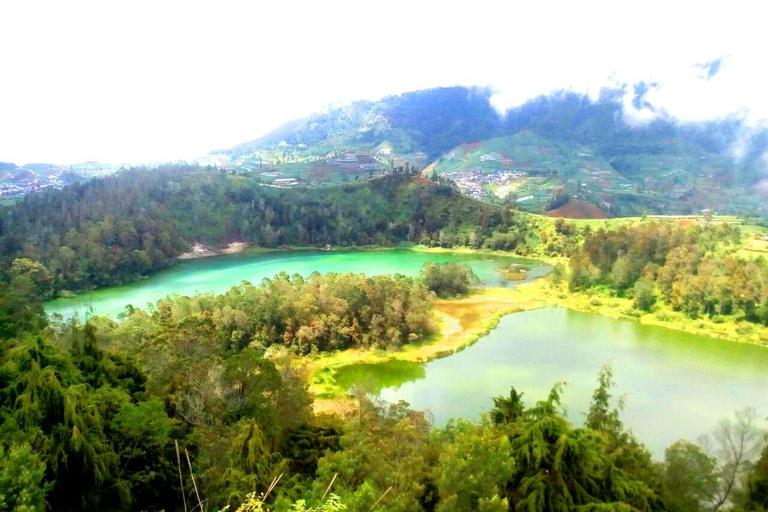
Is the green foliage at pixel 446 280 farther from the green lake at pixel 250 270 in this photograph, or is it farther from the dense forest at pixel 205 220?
the dense forest at pixel 205 220

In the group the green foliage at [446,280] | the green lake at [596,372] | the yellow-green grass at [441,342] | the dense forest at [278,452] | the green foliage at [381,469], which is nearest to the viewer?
the green foliage at [381,469]

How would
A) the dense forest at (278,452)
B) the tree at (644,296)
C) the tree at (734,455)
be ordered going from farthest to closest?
the tree at (644,296), the tree at (734,455), the dense forest at (278,452)

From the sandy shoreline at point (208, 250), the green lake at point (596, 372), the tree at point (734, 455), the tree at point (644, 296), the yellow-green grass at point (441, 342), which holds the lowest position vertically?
A: the sandy shoreline at point (208, 250)

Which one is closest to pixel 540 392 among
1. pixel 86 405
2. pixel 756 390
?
pixel 756 390

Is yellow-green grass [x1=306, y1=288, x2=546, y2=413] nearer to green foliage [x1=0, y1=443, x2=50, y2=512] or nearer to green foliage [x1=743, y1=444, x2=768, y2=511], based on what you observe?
green foliage [x1=0, y1=443, x2=50, y2=512]

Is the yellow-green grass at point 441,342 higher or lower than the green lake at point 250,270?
higher

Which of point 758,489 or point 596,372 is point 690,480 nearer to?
point 758,489

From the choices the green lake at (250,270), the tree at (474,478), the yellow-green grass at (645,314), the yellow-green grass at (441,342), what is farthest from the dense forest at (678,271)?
the tree at (474,478)
